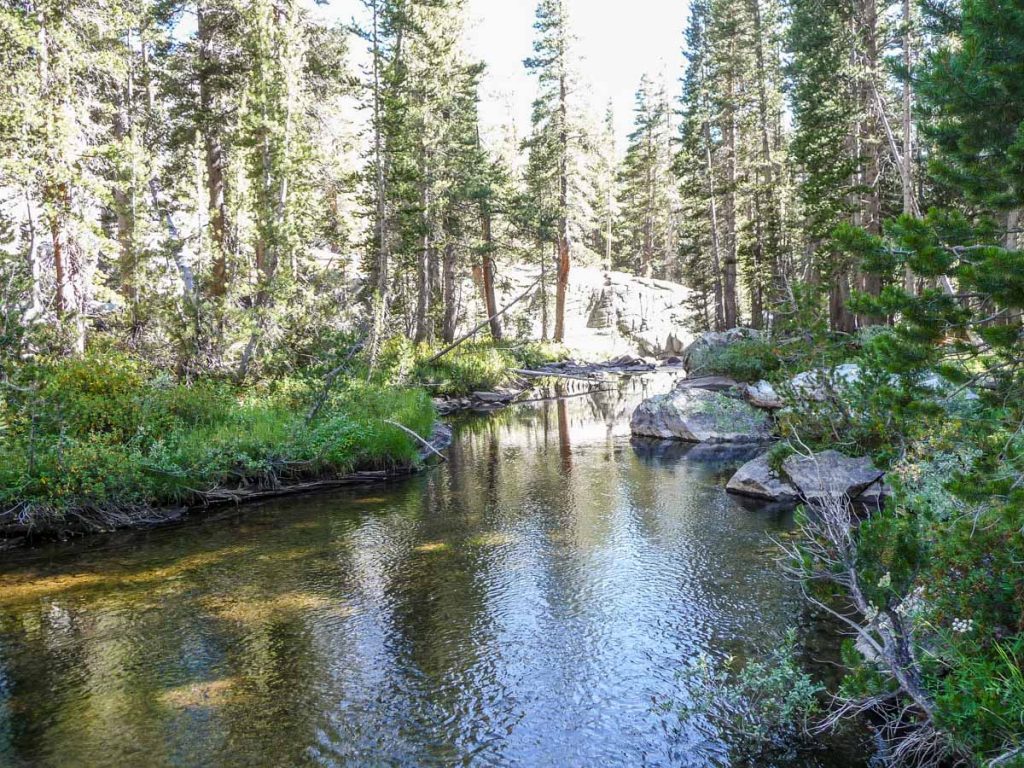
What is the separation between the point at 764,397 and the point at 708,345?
8.25m

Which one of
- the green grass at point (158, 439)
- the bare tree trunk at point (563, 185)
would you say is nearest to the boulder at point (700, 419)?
the green grass at point (158, 439)

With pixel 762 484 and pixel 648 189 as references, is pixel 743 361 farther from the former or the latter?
pixel 648 189

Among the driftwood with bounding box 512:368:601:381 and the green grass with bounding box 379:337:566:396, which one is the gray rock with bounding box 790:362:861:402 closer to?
the green grass with bounding box 379:337:566:396

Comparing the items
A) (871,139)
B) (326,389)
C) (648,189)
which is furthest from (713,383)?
(648,189)

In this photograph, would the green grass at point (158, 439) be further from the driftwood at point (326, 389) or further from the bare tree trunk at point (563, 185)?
the bare tree trunk at point (563, 185)

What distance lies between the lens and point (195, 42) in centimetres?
2100

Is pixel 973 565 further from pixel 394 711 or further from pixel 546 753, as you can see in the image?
pixel 394 711

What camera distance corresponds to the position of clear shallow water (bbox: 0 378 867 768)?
5.03 m

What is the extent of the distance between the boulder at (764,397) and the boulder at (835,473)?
243 inches

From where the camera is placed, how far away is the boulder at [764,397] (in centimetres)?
1677

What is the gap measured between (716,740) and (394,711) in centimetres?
244

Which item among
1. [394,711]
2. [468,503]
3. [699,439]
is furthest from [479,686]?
[699,439]

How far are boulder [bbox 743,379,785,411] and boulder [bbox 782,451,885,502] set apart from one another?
618cm

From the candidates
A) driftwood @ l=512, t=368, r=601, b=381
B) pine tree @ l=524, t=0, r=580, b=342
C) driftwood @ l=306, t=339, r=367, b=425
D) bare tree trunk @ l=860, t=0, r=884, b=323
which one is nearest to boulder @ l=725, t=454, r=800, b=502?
driftwood @ l=306, t=339, r=367, b=425
